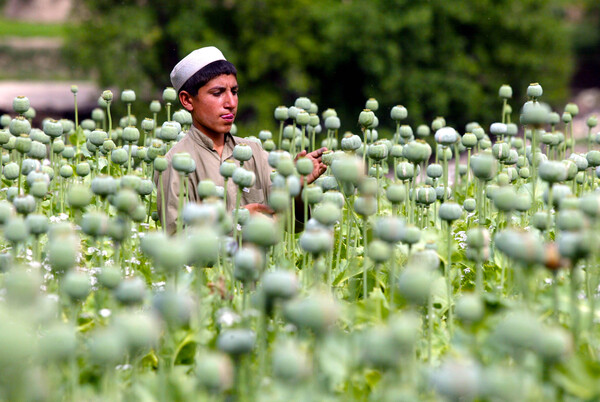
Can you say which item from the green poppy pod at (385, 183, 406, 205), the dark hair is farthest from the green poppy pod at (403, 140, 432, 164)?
the dark hair

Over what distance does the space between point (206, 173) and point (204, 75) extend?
44 cm

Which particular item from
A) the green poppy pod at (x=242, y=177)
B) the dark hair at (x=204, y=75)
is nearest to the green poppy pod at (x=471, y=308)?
the green poppy pod at (x=242, y=177)

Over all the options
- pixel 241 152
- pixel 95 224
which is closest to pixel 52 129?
pixel 241 152

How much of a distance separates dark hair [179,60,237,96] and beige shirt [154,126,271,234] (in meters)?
0.18

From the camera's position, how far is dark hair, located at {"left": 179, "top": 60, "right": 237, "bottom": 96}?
397 cm

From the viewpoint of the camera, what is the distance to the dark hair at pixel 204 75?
3971 millimetres

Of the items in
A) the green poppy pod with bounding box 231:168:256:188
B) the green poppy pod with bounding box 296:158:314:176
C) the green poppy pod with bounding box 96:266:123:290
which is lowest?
the green poppy pod with bounding box 96:266:123:290

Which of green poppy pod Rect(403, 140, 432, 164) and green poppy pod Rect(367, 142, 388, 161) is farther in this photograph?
green poppy pod Rect(367, 142, 388, 161)

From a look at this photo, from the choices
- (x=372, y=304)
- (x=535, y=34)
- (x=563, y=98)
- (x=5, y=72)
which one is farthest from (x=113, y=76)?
(x=372, y=304)

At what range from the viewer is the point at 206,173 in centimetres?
387

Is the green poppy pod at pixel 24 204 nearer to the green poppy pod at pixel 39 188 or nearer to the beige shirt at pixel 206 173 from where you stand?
the green poppy pod at pixel 39 188

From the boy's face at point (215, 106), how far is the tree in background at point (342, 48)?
890cm

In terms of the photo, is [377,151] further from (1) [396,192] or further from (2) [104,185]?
(2) [104,185]

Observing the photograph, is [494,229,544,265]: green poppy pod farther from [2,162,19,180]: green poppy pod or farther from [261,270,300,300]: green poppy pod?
[2,162,19,180]: green poppy pod
